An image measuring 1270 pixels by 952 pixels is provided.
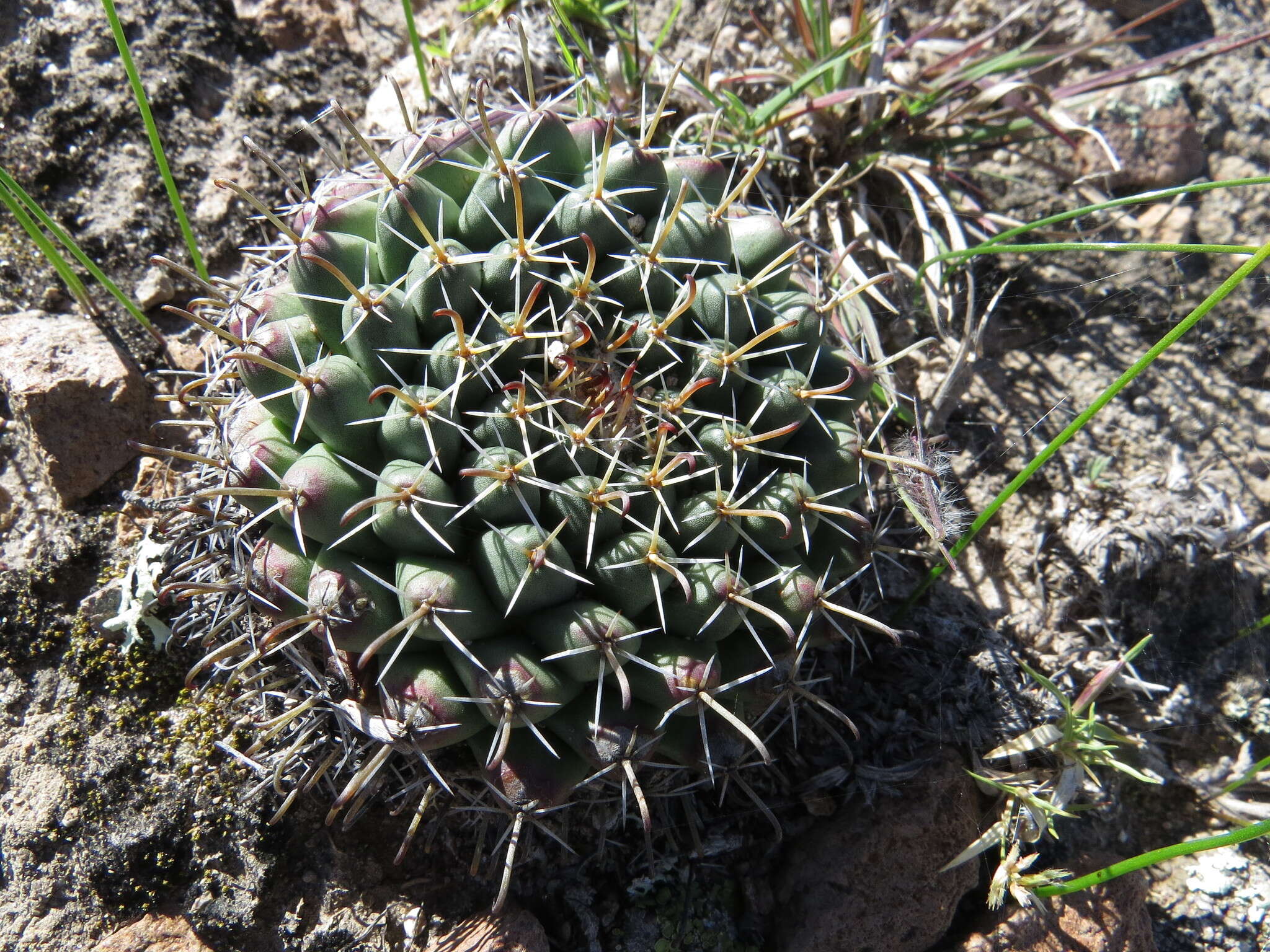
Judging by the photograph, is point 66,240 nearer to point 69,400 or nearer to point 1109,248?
point 69,400

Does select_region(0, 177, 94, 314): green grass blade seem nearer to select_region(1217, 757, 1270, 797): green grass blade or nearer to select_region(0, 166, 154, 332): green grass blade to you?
select_region(0, 166, 154, 332): green grass blade

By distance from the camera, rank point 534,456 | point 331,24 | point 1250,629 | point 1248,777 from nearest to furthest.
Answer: point 534,456
point 1248,777
point 1250,629
point 331,24

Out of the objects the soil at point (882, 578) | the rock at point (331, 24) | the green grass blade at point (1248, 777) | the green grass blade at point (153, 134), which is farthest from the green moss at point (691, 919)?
the rock at point (331, 24)

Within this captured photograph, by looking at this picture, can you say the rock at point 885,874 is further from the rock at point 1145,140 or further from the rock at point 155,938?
the rock at point 1145,140

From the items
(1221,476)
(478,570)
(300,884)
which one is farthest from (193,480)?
(1221,476)

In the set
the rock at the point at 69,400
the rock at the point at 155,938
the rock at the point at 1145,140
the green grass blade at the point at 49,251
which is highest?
the green grass blade at the point at 49,251

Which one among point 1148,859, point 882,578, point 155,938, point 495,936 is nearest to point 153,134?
point 155,938
